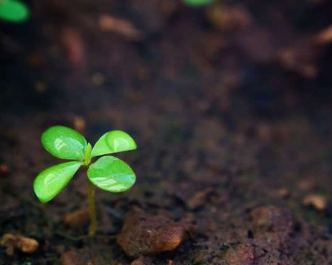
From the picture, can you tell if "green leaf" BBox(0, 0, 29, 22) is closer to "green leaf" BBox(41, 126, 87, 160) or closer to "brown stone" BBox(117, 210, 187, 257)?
"green leaf" BBox(41, 126, 87, 160)

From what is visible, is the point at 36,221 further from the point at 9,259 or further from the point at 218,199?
the point at 218,199

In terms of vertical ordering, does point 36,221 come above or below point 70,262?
above

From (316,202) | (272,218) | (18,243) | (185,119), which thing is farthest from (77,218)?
(316,202)

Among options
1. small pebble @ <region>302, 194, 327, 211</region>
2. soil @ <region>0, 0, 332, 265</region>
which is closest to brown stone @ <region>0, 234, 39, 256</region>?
soil @ <region>0, 0, 332, 265</region>

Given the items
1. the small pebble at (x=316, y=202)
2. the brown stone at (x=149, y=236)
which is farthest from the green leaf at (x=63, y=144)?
the small pebble at (x=316, y=202)

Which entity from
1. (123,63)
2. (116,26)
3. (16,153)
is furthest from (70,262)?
(116,26)

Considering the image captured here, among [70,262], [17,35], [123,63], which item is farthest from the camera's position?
[123,63]

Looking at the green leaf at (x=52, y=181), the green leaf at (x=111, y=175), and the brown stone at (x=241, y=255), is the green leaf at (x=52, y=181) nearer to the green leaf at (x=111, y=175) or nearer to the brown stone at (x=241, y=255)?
the green leaf at (x=111, y=175)
